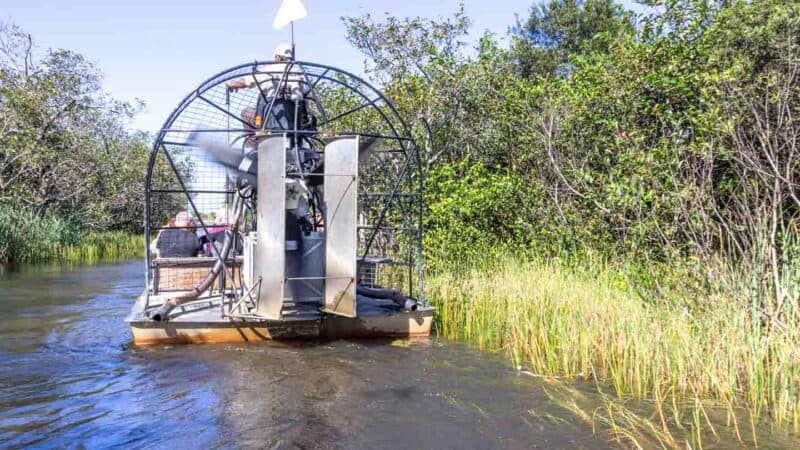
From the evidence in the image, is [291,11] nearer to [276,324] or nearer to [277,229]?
[277,229]

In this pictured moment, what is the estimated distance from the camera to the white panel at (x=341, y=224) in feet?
23.8

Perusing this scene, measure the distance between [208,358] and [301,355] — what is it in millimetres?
1023

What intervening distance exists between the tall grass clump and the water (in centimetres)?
1084

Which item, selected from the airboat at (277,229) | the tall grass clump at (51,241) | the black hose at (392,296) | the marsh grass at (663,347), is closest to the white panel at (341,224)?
the airboat at (277,229)

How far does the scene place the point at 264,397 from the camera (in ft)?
20.3

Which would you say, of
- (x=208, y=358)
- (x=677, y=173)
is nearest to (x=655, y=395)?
(x=677, y=173)

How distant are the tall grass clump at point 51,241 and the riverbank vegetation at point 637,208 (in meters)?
11.9

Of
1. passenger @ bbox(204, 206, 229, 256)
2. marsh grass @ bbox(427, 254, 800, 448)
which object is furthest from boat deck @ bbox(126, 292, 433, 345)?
passenger @ bbox(204, 206, 229, 256)

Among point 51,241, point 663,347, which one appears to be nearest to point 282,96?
point 663,347

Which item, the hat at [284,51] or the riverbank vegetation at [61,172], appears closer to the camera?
the hat at [284,51]

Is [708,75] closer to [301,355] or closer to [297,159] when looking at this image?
[297,159]

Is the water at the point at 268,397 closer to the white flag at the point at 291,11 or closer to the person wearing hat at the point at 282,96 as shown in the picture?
the person wearing hat at the point at 282,96

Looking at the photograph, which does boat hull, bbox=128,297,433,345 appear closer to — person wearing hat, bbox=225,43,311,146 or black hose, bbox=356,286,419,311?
black hose, bbox=356,286,419,311

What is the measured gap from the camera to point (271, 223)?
704 centimetres
